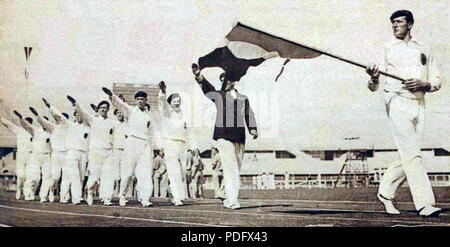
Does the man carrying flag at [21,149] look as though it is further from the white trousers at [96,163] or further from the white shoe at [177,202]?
the white shoe at [177,202]

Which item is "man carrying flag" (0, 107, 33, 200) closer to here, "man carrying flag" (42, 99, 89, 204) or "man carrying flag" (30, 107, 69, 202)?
"man carrying flag" (30, 107, 69, 202)

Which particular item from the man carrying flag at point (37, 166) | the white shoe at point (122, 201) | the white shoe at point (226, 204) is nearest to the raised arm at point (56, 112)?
the man carrying flag at point (37, 166)

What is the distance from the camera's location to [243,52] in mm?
6359

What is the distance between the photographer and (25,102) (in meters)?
6.65

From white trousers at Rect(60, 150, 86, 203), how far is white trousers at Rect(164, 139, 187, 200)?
41.4 inches

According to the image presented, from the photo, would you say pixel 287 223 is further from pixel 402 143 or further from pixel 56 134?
pixel 56 134

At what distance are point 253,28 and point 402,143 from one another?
83.4 inches

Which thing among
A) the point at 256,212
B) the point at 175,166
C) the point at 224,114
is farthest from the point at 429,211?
the point at 175,166

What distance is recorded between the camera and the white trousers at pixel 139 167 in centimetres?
632

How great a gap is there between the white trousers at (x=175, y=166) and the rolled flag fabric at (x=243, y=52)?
0.97 m

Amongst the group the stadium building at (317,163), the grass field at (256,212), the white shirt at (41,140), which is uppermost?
the white shirt at (41,140)

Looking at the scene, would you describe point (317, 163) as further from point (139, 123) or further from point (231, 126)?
point (139, 123)

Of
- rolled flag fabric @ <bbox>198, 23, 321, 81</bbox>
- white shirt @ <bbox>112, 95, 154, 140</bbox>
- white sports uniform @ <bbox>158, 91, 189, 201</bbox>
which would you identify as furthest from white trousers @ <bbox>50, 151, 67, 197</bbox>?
rolled flag fabric @ <bbox>198, 23, 321, 81</bbox>
